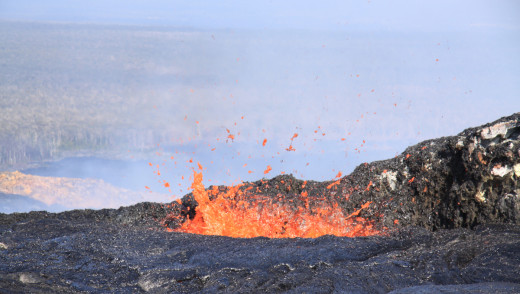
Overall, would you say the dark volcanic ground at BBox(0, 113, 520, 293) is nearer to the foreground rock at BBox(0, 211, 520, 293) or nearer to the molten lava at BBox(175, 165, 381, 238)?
the foreground rock at BBox(0, 211, 520, 293)

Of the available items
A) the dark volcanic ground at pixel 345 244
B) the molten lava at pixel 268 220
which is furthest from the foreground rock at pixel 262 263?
the molten lava at pixel 268 220

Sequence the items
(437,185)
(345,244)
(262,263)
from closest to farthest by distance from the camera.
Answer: (262,263) < (345,244) < (437,185)

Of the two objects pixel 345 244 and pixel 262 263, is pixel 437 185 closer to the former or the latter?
pixel 345 244

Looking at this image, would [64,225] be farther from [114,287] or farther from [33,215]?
[114,287]

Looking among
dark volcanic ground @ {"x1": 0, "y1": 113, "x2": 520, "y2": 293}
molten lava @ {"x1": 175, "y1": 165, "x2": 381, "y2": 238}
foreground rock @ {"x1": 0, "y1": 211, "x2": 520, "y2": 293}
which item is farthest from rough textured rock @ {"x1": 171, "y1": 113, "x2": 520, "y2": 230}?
foreground rock @ {"x1": 0, "y1": 211, "x2": 520, "y2": 293}

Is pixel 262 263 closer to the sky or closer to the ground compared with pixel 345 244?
closer to the ground

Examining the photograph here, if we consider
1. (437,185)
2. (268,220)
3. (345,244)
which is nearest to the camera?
(345,244)

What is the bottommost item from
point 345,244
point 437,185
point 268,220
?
point 268,220

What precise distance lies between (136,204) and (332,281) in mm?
6618

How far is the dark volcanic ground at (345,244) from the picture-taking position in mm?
6145

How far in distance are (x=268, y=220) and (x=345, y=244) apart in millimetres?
3347

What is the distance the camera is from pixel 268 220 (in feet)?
34.3

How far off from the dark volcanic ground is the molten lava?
0.24 meters

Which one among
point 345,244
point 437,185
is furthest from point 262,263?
point 437,185
